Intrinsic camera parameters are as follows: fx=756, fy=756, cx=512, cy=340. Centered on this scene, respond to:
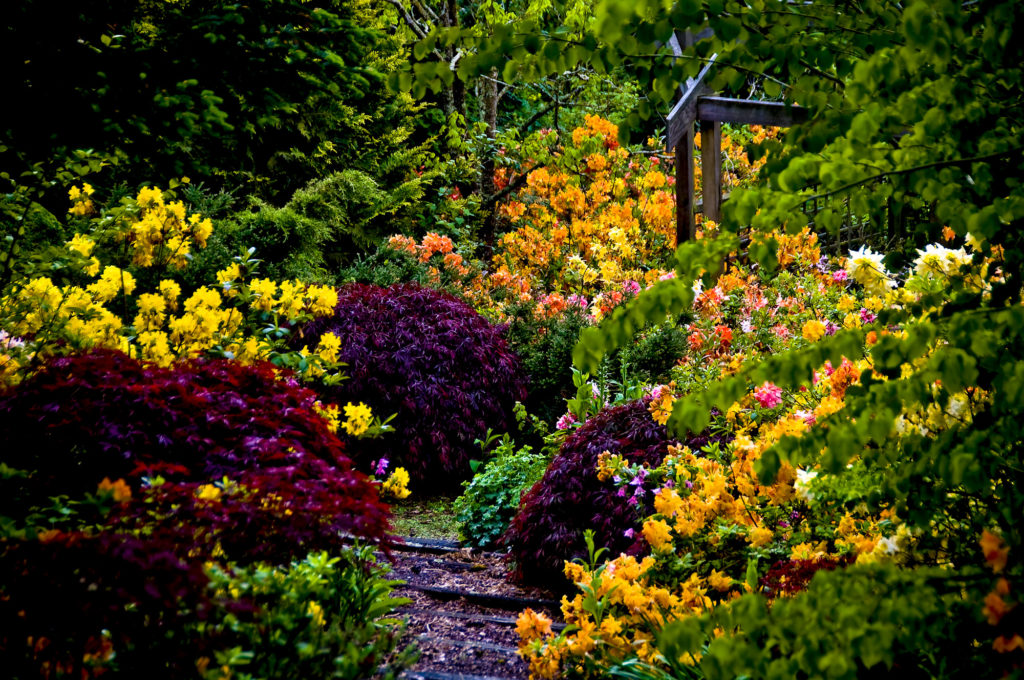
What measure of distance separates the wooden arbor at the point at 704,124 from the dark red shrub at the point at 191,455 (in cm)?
509

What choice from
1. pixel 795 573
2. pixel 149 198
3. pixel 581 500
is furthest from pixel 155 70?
pixel 795 573

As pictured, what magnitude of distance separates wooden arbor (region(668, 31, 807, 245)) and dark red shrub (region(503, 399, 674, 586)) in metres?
3.69

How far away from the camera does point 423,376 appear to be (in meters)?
5.77

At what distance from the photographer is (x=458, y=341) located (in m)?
6.00

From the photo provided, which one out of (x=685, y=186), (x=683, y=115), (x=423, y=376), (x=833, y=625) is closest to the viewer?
(x=833, y=625)

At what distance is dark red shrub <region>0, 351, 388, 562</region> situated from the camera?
1.84 meters

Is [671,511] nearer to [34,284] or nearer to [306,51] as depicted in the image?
[34,284]

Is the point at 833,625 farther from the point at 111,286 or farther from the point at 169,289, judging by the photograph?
the point at 111,286

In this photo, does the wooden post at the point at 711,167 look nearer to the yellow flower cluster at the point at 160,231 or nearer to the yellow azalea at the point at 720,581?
the yellow flower cluster at the point at 160,231

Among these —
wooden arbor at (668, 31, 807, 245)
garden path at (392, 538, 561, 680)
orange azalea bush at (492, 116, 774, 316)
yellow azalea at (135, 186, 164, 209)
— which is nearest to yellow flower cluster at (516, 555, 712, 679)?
garden path at (392, 538, 561, 680)

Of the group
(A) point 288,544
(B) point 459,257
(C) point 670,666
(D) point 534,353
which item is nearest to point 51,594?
(A) point 288,544

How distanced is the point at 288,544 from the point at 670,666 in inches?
51.4

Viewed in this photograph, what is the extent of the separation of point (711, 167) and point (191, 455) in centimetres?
629

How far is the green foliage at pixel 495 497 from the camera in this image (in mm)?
4664
